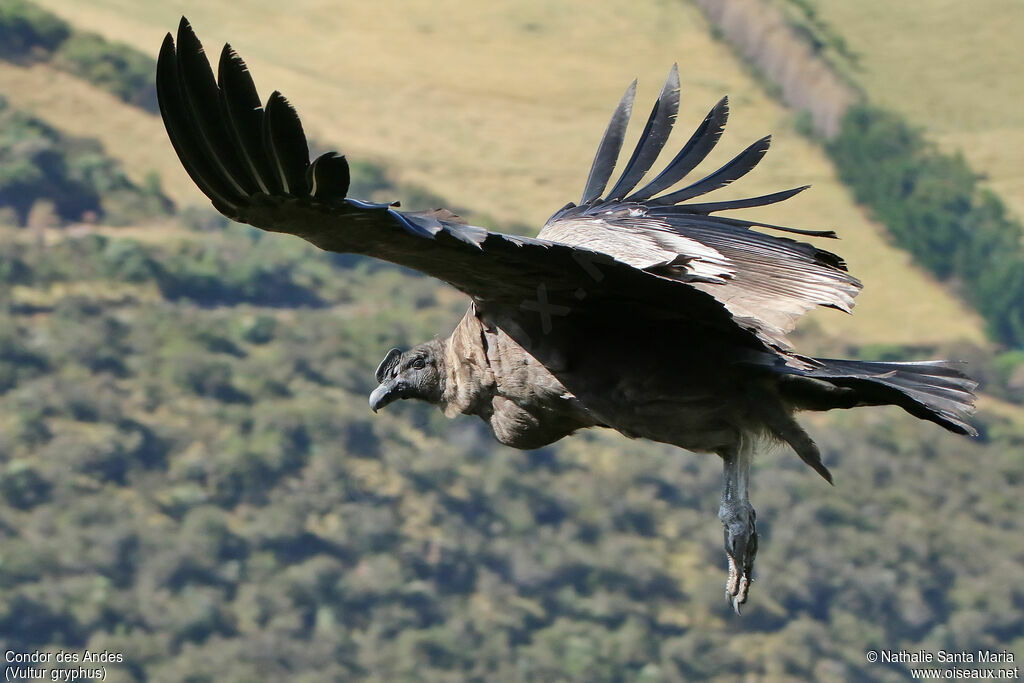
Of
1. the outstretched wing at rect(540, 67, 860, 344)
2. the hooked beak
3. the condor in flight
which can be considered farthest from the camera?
the hooked beak

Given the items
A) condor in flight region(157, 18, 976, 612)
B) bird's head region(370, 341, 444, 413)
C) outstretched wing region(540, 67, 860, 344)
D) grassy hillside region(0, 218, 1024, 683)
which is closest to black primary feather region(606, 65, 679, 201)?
outstretched wing region(540, 67, 860, 344)

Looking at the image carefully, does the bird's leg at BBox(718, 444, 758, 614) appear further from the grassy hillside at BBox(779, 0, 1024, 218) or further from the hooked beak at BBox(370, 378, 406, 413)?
the grassy hillside at BBox(779, 0, 1024, 218)

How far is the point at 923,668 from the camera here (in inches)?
2648

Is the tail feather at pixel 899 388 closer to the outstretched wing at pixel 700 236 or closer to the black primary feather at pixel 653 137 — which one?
the outstretched wing at pixel 700 236

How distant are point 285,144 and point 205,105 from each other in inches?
11.4

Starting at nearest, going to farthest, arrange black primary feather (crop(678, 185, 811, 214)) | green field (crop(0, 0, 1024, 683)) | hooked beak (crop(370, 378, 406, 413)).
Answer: hooked beak (crop(370, 378, 406, 413)) < black primary feather (crop(678, 185, 811, 214)) < green field (crop(0, 0, 1024, 683))

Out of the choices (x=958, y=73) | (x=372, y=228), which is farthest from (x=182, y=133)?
(x=958, y=73)

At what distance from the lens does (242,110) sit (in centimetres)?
495

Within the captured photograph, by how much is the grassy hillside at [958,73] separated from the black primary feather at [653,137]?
70138 mm

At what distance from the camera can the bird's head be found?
734 cm

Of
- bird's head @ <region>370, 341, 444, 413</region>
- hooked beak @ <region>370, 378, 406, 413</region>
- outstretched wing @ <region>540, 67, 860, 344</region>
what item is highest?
outstretched wing @ <region>540, 67, 860, 344</region>

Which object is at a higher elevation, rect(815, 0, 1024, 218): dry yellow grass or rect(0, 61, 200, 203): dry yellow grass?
rect(815, 0, 1024, 218): dry yellow grass

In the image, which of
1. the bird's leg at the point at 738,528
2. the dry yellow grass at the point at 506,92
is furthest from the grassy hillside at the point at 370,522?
the bird's leg at the point at 738,528

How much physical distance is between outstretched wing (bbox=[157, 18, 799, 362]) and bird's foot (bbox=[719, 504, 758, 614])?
0.71 metres
